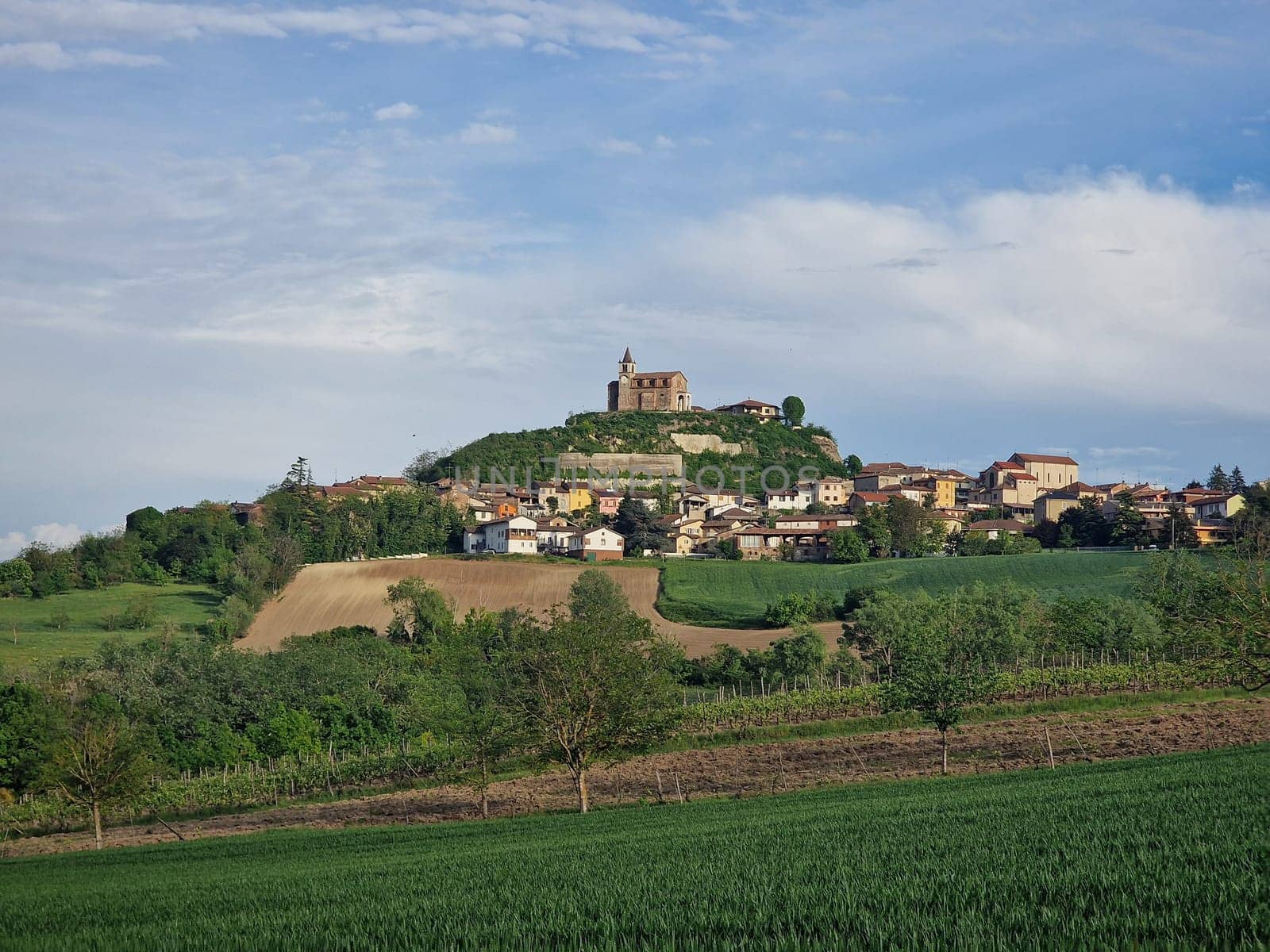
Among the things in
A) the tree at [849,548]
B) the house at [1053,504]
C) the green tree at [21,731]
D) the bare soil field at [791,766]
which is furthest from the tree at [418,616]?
the house at [1053,504]

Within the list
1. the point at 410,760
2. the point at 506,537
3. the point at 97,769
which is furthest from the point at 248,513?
the point at 97,769

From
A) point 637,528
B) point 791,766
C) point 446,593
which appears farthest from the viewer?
point 637,528

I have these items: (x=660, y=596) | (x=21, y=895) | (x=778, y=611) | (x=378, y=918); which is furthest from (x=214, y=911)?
(x=660, y=596)

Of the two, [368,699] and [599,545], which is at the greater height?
[599,545]

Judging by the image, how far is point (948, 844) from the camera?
15719mm

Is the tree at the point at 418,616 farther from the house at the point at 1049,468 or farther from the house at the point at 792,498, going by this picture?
the house at the point at 1049,468

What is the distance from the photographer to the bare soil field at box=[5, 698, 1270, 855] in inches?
1566

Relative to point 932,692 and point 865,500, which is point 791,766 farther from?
point 865,500

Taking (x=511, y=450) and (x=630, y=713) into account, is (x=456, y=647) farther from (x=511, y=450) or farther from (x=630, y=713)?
(x=511, y=450)

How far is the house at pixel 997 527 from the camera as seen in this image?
143875 mm

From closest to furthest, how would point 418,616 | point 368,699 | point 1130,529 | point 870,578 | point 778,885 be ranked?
point 778,885 < point 368,699 < point 418,616 < point 870,578 < point 1130,529

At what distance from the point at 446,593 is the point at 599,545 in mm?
25437

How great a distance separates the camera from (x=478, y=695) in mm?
58375

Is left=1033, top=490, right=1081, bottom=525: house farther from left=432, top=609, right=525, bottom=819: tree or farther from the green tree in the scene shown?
the green tree
